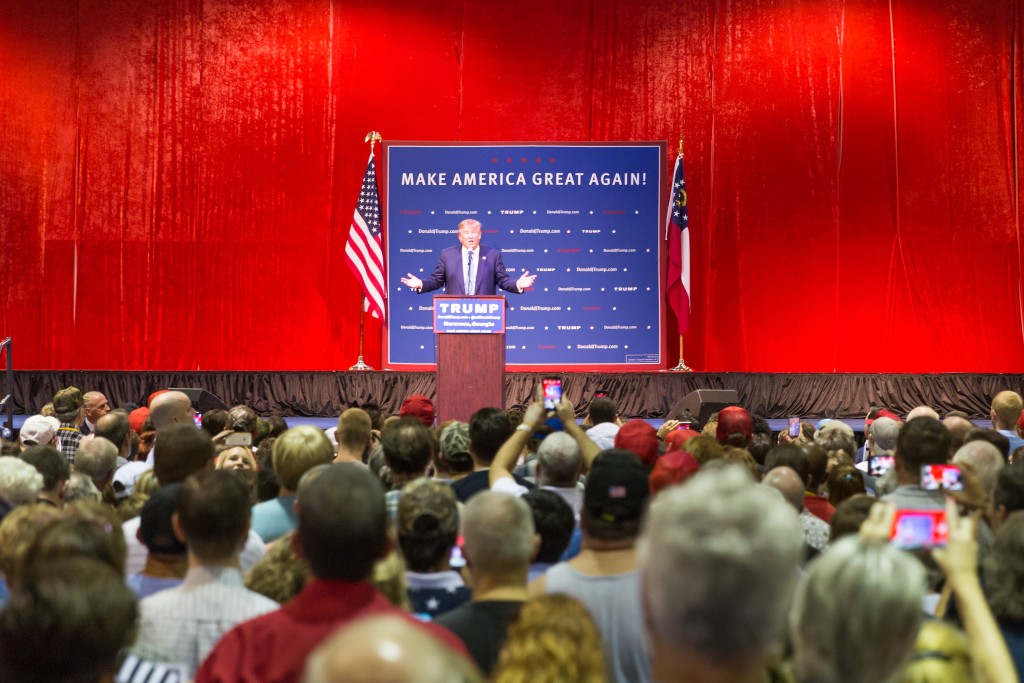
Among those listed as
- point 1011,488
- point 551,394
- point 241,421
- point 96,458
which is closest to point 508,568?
point 1011,488

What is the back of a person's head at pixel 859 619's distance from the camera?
4.38 ft

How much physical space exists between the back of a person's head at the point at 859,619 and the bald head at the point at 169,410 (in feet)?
14.1

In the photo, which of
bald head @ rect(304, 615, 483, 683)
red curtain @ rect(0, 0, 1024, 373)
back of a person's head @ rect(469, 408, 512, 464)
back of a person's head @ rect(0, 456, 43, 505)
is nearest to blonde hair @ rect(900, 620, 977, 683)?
bald head @ rect(304, 615, 483, 683)

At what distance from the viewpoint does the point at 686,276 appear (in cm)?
1164

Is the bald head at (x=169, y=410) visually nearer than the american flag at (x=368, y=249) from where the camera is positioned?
Yes

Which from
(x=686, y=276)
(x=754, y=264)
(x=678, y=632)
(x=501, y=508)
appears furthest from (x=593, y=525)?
(x=754, y=264)

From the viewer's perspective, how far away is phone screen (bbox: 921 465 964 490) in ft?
10.2

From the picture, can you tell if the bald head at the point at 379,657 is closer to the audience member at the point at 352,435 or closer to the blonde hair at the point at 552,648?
the blonde hair at the point at 552,648

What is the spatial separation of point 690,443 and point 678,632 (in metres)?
2.92

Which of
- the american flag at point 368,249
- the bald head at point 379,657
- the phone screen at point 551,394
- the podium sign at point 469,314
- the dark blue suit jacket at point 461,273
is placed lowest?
the bald head at point 379,657

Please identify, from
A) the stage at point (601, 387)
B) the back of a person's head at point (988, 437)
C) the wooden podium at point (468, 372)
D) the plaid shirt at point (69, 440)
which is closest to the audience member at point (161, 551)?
the back of a person's head at point (988, 437)

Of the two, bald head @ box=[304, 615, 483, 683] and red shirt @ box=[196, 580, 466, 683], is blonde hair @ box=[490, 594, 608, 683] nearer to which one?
red shirt @ box=[196, 580, 466, 683]

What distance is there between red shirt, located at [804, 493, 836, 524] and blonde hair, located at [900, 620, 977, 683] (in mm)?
1980

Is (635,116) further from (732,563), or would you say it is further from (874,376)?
(732,563)
